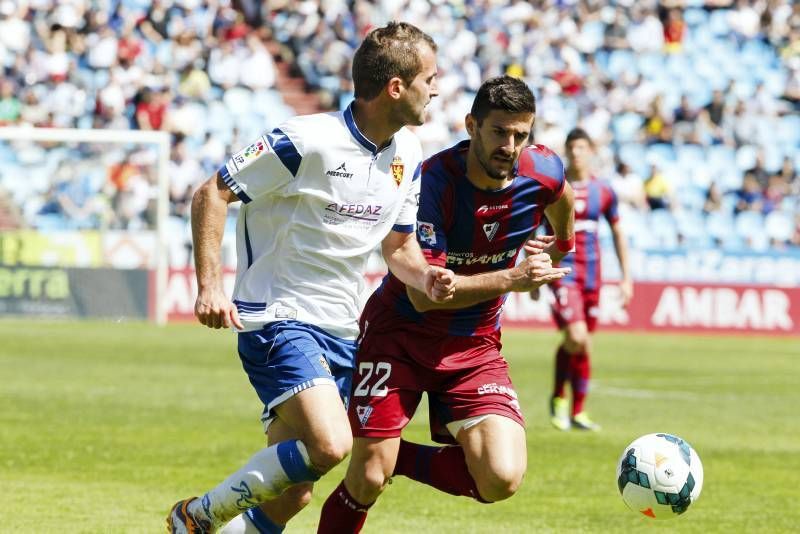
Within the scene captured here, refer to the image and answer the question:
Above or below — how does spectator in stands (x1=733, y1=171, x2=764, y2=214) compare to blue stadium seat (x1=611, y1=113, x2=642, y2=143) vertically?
below

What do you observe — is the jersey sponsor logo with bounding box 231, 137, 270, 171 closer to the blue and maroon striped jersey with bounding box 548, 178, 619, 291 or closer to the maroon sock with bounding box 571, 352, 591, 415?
the maroon sock with bounding box 571, 352, 591, 415

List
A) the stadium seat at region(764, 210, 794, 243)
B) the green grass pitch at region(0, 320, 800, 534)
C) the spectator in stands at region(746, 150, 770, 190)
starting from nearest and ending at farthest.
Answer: the green grass pitch at region(0, 320, 800, 534), the stadium seat at region(764, 210, 794, 243), the spectator in stands at region(746, 150, 770, 190)

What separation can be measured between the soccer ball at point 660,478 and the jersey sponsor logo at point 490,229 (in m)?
1.40

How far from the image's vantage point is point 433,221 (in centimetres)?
690

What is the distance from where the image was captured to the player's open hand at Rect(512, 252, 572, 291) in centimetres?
629

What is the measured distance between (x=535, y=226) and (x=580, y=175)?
5.96 meters

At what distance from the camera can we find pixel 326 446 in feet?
19.0

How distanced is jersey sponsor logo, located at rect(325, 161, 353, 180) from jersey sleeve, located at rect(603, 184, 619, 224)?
7.26 m

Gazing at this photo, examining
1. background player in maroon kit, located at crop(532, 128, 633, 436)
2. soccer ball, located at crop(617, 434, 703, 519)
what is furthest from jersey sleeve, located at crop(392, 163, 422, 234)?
background player in maroon kit, located at crop(532, 128, 633, 436)

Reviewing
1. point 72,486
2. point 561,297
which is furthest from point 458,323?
point 561,297

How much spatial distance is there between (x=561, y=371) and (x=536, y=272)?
6.66 meters

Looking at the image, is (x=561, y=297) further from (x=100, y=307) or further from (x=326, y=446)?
(x=100, y=307)

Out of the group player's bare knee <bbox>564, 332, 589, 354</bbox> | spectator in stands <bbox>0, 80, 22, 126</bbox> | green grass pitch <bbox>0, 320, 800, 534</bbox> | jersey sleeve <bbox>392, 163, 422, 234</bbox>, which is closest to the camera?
jersey sleeve <bbox>392, 163, 422, 234</bbox>

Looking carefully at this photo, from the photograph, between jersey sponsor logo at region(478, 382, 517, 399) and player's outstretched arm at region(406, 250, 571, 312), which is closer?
player's outstretched arm at region(406, 250, 571, 312)
